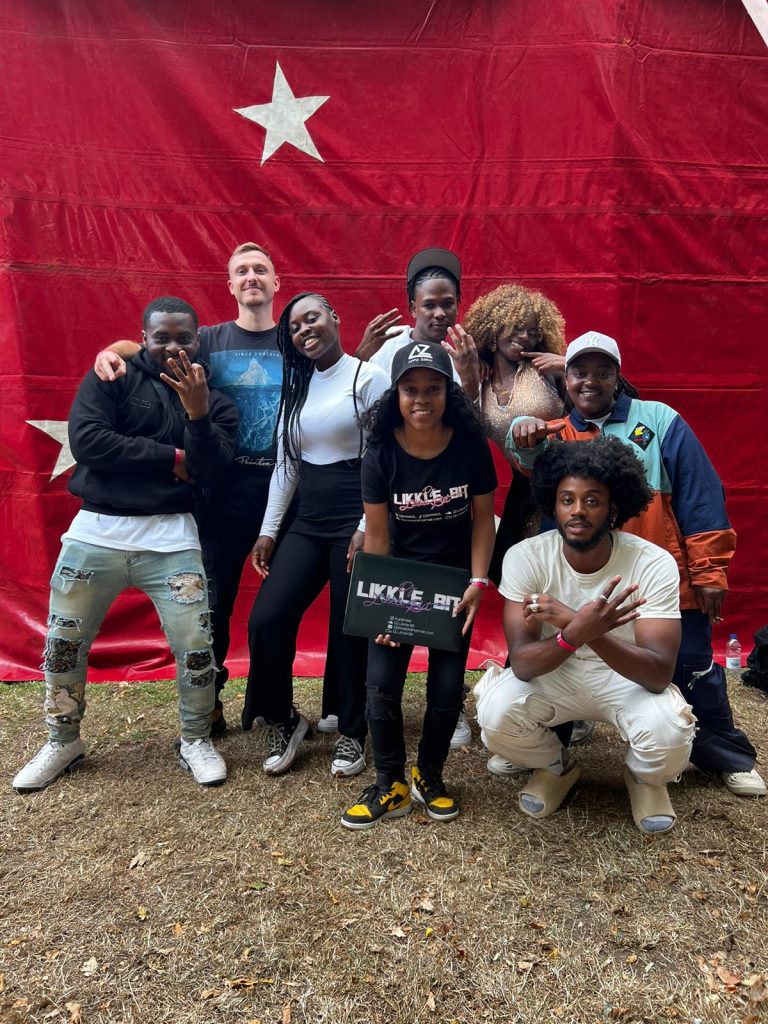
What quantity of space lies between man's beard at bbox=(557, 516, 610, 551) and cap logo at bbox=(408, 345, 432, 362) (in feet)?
2.60

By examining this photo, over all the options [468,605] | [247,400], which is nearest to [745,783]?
[468,605]

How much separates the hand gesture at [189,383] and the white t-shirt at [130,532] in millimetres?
505

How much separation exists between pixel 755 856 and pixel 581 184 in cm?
363

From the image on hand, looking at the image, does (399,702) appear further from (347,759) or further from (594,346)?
(594,346)

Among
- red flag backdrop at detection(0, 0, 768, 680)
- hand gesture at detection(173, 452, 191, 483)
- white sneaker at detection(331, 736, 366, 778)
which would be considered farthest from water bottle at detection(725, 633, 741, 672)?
hand gesture at detection(173, 452, 191, 483)

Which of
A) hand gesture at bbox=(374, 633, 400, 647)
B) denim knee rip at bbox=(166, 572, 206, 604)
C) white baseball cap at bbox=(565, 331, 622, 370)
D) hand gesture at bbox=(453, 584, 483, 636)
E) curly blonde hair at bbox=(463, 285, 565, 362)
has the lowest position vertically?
hand gesture at bbox=(374, 633, 400, 647)

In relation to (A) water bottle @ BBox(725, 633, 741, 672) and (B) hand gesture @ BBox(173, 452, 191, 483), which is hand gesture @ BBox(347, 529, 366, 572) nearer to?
(B) hand gesture @ BBox(173, 452, 191, 483)

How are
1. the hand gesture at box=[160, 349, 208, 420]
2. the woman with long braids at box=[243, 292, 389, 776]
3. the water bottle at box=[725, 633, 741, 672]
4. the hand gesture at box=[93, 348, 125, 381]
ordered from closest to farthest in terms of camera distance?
1. the hand gesture at box=[160, 349, 208, 420]
2. the hand gesture at box=[93, 348, 125, 381]
3. the woman with long braids at box=[243, 292, 389, 776]
4. the water bottle at box=[725, 633, 741, 672]

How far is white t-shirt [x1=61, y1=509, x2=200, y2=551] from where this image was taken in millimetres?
3064

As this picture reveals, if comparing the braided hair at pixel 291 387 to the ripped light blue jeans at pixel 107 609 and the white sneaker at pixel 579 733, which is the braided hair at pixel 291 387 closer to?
the ripped light blue jeans at pixel 107 609

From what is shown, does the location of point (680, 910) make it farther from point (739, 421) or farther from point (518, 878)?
point (739, 421)

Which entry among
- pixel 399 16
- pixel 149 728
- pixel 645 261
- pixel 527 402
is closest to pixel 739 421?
pixel 645 261

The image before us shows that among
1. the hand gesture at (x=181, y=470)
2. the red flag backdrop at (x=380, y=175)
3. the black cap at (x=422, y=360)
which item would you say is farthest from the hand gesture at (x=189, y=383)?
the red flag backdrop at (x=380, y=175)

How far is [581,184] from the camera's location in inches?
175
